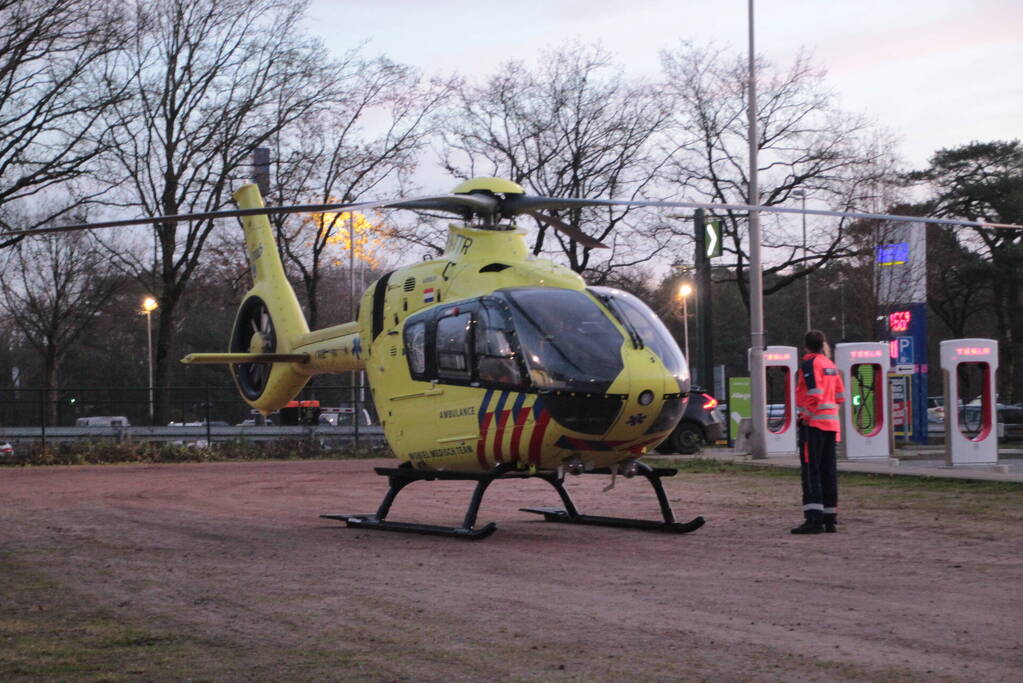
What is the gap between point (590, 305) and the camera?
37.3 feet

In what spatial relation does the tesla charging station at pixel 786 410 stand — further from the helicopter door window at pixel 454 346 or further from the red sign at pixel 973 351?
the helicopter door window at pixel 454 346

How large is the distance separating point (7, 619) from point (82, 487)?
1234 centimetres

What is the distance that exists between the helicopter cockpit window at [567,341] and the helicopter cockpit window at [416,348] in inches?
58.1

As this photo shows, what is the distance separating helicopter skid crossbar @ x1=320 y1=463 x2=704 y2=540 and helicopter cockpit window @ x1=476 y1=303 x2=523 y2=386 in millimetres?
915

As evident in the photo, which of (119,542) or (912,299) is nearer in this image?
(119,542)

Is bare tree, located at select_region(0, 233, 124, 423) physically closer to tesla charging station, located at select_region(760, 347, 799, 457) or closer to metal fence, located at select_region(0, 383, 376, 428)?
metal fence, located at select_region(0, 383, 376, 428)

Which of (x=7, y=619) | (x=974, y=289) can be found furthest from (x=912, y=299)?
(x=7, y=619)

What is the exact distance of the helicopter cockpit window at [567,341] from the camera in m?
10.9

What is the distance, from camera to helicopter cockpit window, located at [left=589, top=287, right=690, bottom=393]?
11.3 meters

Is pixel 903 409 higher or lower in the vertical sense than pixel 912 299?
lower

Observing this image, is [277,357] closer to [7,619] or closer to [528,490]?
[528,490]

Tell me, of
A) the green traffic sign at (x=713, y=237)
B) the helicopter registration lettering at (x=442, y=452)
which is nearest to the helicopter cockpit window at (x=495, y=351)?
the helicopter registration lettering at (x=442, y=452)

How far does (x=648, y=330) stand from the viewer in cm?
1142

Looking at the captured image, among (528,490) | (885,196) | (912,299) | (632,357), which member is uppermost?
(885,196)
